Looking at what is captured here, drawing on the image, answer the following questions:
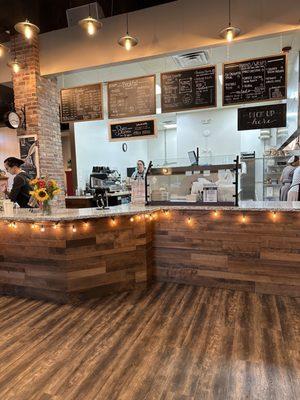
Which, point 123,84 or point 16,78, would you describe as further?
point 16,78

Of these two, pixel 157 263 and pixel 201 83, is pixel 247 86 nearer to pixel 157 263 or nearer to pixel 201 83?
pixel 201 83

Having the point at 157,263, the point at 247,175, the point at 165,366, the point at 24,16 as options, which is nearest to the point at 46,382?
the point at 165,366

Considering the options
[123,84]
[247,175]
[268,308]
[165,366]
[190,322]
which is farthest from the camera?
[247,175]

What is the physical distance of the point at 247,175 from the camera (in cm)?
641

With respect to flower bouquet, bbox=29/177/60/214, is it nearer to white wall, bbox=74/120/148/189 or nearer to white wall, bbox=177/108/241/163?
white wall, bbox=74/120/148/189

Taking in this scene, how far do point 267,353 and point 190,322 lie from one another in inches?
28.6

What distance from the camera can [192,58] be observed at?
4867 millimetres

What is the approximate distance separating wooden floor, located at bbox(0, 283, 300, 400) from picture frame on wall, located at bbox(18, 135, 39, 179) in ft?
7.73

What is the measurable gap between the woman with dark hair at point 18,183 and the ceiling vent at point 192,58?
122 inches

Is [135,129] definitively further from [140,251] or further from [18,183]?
[140,251]

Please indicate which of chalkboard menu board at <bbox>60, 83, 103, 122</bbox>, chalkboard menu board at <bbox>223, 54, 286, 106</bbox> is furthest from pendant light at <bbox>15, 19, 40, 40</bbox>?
chalkboard menu board at <bbox>223, 54, 286, 106</bbox>

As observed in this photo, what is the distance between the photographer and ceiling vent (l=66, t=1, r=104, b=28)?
12.7 ft

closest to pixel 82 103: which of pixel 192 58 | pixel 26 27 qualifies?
pixel 26 27

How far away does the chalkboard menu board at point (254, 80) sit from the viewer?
373 centimetres
